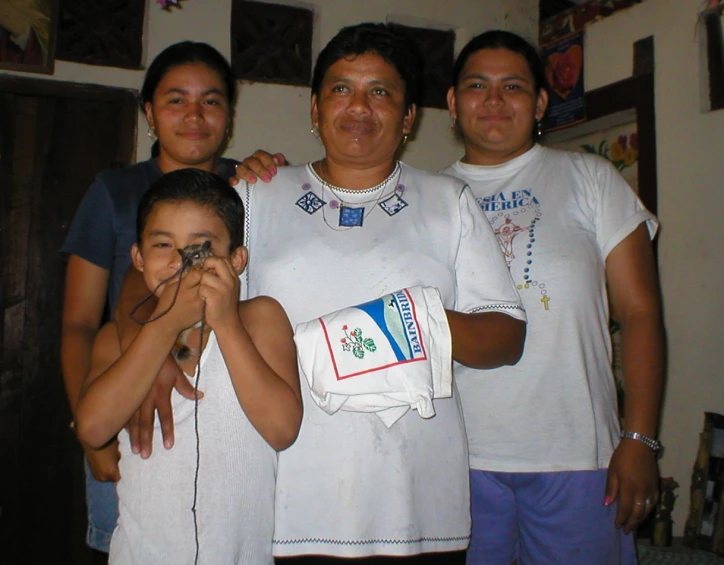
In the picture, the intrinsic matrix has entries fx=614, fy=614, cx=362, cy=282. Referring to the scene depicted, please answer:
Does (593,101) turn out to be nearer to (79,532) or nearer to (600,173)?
(600,173)

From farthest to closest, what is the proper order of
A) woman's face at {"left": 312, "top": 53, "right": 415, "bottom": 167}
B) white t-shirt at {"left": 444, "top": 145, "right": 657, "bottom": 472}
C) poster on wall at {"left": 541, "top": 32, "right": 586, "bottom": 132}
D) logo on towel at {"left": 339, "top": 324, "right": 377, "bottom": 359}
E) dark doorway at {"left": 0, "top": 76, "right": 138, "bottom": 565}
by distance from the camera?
poster on wall at {"left": 541, "top": 32, "right": 586, "bottom": 132} < dark doorway at {"left": 0, "top": 76, "right": 138, "bottom": 565} < white t-shirt at {"left": 444, "top": 145, "right": 657, "bottom": 472} < woman's face at {"left": 312, "top": 53, "right": 415, "bottom": 167} < logo on towel at {"left": 339, "top": 324, "right": 377, "bottom": 359}

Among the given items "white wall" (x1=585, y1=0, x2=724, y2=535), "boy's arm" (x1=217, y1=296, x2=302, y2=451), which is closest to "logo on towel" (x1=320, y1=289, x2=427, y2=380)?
"boy's arm" (x1=217, y1=296, x2=302, y2=451)

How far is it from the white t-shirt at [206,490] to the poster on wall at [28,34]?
227 cm

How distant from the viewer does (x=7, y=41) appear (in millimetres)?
2691

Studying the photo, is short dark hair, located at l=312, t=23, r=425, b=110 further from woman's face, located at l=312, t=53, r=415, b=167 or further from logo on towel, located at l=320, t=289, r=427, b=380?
logo on towel, located at l=320, t=289, r=427, b=380

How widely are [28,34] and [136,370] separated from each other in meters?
2.35

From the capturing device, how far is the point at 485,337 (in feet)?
3.71

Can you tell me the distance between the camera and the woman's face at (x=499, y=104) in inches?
62.1

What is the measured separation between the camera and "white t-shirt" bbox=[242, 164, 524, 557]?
1.10 metres

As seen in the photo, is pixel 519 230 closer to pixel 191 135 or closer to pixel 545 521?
pixel 545 521

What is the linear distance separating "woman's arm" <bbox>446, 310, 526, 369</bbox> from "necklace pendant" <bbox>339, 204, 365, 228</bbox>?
264mm

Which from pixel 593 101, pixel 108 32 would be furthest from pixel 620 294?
pixel 108 32

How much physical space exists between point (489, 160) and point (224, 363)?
3.00 feet

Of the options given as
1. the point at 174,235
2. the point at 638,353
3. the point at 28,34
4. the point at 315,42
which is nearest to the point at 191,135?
the point at 174,235
